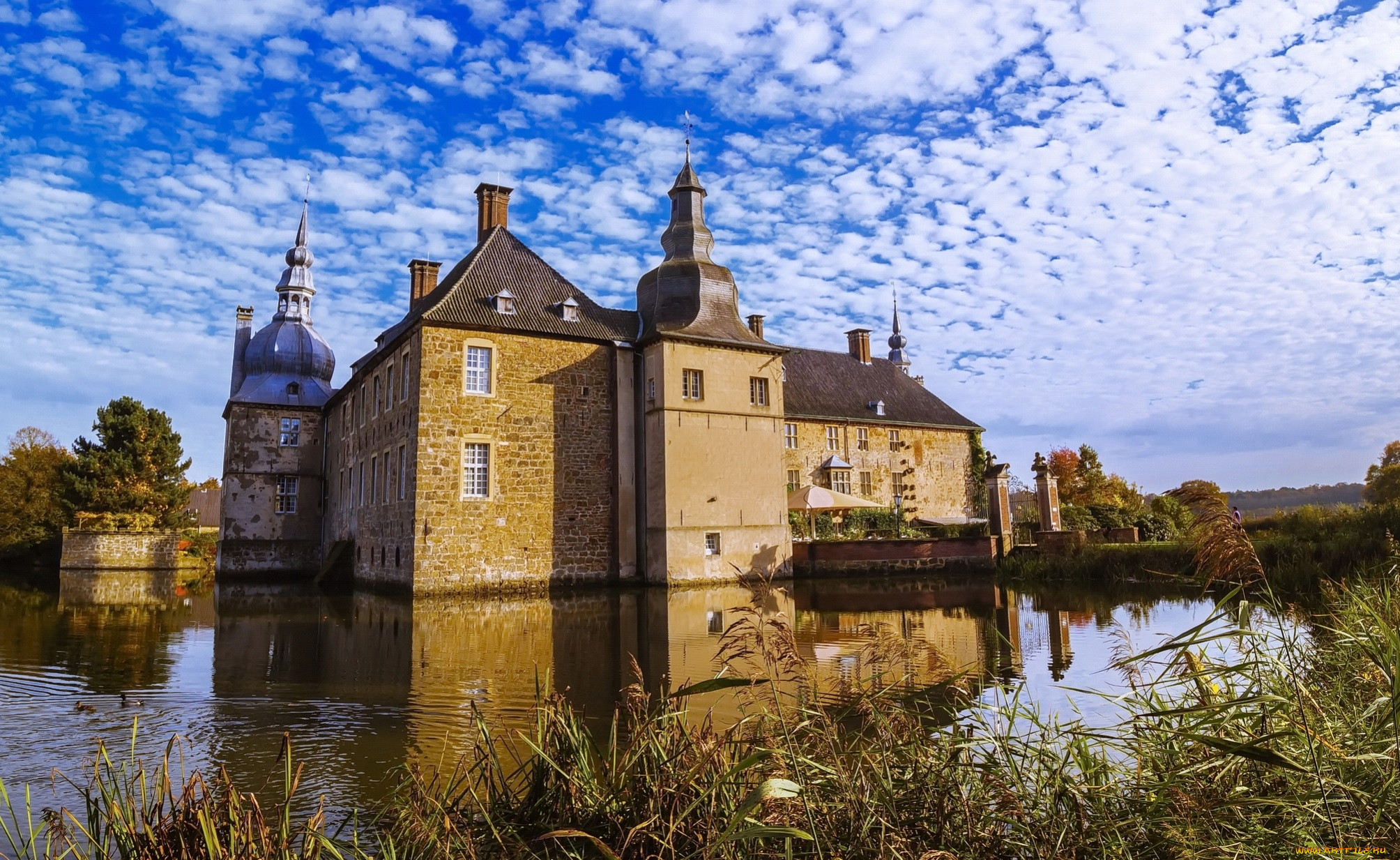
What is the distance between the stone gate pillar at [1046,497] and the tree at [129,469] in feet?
123

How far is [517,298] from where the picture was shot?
24.0 meters

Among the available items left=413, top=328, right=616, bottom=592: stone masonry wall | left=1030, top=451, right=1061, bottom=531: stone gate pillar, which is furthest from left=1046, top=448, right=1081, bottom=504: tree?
left=413, top=328, right=616, bottom=592: stone masonry wall

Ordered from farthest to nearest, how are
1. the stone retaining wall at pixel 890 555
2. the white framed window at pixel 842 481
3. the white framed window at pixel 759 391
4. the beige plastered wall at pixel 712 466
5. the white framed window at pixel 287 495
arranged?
the white framed window at pixel 842 481 < the white framed window at pixel 287 495 < the stone retaining wall at pixel 890 555 < the white framed window at pixel 759 391 < the beige plastered wall at pixel 712 466

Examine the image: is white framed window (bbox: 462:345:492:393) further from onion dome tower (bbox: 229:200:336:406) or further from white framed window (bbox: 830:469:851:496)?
white framed window (bbox: 830:469:851:496)

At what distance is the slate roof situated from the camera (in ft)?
74.3

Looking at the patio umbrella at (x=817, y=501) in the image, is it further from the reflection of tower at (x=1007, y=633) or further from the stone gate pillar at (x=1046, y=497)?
the reflection of tower at (x=1007, y=633)

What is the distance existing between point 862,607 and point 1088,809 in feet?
46.9

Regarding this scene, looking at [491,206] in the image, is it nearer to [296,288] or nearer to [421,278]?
[421,278]

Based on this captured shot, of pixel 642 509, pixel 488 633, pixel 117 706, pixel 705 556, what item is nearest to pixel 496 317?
pixel 642 509

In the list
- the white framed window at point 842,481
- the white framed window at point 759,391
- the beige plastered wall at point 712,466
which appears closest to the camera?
the beige plastered wall at point 712,466

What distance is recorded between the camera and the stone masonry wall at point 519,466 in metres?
21.4

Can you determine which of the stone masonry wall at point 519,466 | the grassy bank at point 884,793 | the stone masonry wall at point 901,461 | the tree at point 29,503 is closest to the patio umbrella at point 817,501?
the stone masonry wall at point 901,461

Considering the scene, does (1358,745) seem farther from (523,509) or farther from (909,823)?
(523,509)

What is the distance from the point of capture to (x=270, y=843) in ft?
9.60
